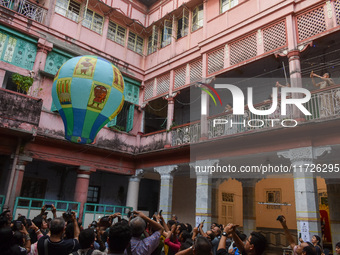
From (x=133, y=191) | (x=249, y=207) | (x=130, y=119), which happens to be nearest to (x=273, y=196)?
(x=249, y=207)

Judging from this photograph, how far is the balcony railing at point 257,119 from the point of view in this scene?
7988 millimetres

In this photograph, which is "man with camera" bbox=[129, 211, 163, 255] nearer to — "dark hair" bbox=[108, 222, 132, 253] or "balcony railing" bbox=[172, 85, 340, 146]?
Answer: "dark hair" bbox=[108, 222, 132, 253]

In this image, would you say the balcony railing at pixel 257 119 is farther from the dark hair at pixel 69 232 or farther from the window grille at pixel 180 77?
the dark hair at pixel 69 232

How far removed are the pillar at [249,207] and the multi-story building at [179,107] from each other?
46 millimetres

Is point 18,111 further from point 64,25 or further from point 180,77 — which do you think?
point 180,77

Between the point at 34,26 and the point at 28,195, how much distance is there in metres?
7.63

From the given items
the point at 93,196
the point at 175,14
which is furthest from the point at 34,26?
the point at 93,196

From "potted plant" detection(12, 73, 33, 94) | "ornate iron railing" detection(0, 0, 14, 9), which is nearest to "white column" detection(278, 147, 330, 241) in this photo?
"potted plant" detection(12, 73, 33, 94)

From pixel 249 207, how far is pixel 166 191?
416cm

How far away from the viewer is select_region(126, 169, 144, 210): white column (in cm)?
1335

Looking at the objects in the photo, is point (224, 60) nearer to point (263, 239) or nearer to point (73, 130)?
point (73, 130)

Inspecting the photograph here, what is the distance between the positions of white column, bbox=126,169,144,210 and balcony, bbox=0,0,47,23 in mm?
8168

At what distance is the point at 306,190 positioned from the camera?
25.4 feet

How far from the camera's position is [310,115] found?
27.6 ft
